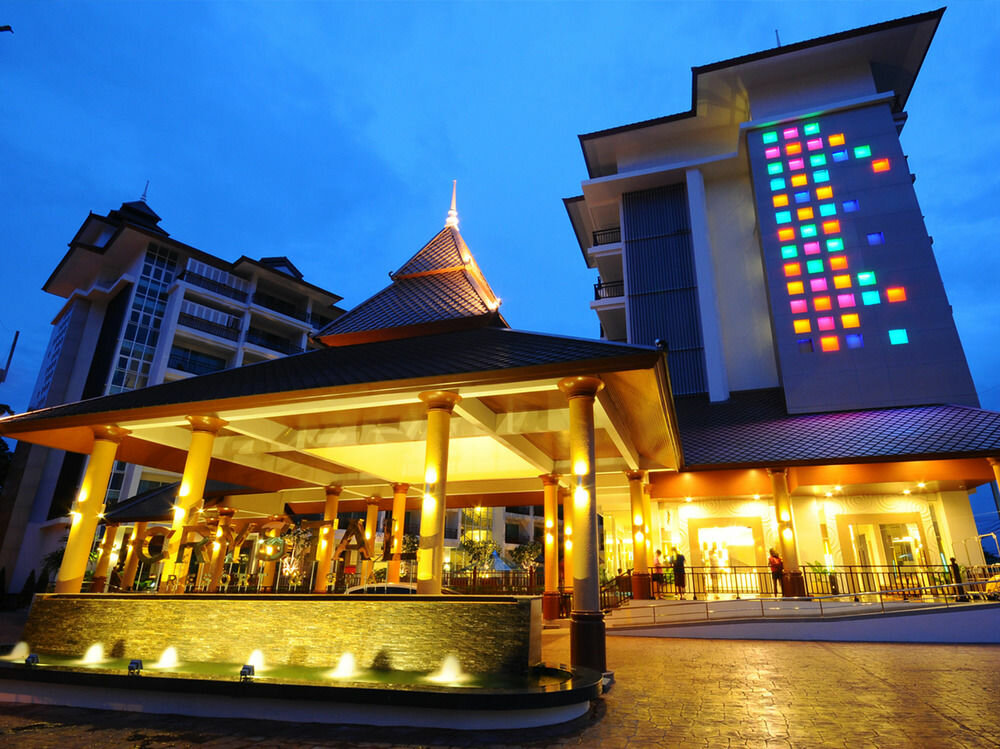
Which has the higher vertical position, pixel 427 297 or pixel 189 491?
pixel 427 297

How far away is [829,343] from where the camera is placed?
23.9 meters

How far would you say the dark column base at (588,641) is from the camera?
8.88m

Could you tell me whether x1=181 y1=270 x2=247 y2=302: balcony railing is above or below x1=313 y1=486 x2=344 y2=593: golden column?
above

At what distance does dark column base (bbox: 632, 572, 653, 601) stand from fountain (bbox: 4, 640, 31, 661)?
54.3 feet

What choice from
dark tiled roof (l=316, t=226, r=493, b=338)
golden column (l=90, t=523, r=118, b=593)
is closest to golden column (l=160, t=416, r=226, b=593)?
dark tiled roof (l=316, t=226, r=493, b=338)

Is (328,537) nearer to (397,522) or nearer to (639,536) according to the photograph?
(397,522)

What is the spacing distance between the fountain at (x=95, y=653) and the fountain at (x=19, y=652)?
0.98 meters

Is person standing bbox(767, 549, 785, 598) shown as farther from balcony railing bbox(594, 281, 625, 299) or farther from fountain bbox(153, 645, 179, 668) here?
fountain bbox(153, 645, 179, 668)

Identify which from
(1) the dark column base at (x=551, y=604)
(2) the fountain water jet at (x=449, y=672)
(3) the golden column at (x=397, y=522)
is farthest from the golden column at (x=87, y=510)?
(1) the dark column base at (x=551, y=604)

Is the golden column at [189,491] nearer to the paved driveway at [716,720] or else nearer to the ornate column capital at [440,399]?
the paved driveway at [716,720]

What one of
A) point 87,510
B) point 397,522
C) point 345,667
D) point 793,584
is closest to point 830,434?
point 793,584

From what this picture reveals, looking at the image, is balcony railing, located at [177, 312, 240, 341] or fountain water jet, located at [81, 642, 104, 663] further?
balcony railing, located at [177, 312, 240, 341]

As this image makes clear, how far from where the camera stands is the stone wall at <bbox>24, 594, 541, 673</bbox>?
7.73 metres

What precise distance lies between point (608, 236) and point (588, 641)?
95.7 feet
